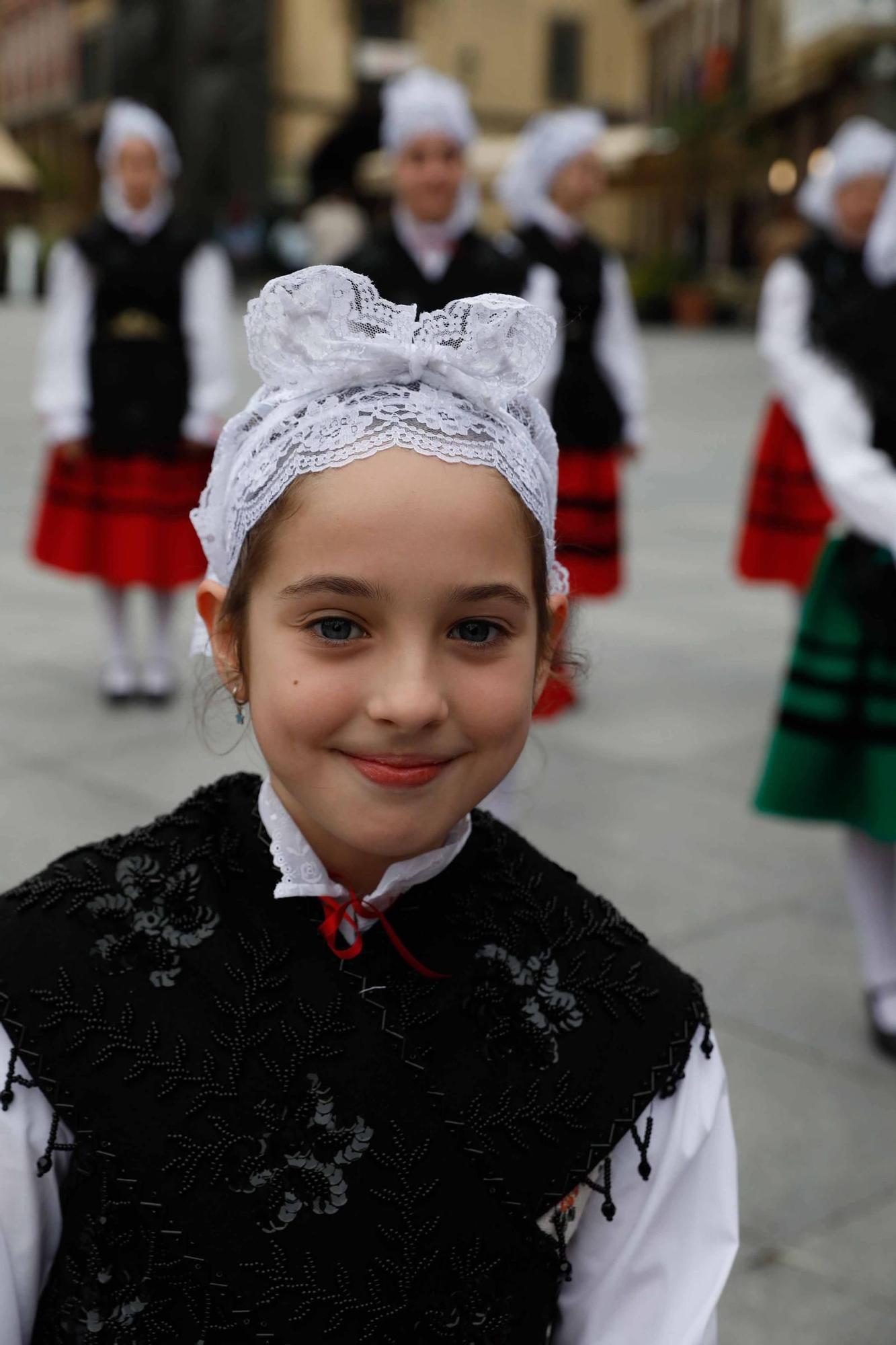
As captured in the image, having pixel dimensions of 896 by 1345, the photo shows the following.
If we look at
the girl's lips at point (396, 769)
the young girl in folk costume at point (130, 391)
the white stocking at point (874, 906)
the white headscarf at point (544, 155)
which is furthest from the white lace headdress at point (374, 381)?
the young girl in folk costume at point (130, 391)

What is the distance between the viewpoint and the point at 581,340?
5684 mm

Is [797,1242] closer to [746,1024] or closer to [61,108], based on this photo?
[746,1024]

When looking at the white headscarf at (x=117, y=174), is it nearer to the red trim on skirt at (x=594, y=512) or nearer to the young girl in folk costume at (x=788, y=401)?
the red trim on skirt at (x=594, y=512)

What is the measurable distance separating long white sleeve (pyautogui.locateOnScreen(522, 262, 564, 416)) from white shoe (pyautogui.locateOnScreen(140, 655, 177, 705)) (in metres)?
1.61

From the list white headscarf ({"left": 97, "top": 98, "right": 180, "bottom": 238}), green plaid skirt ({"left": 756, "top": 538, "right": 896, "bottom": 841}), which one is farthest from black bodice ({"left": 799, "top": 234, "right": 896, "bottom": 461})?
white headscarf ({"left": 97, "top": 98, "right": 180, "bottom": 238})

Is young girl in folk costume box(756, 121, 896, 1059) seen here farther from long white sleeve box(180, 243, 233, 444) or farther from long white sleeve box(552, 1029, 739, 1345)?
long white sleeve box(180, 243, 233, 444)

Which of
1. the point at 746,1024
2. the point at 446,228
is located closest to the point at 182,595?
the point at 446,228

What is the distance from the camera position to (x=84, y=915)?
1.38 metres

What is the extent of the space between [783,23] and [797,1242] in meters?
32.6

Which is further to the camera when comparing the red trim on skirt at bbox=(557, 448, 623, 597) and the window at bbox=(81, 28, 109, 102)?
the window at bbox=(81, 28, 109, 102)

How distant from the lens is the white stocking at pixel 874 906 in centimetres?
340

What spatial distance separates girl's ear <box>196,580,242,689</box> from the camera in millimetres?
1423

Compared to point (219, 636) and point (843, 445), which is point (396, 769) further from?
point (843, 445)

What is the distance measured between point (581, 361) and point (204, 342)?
131 cm
